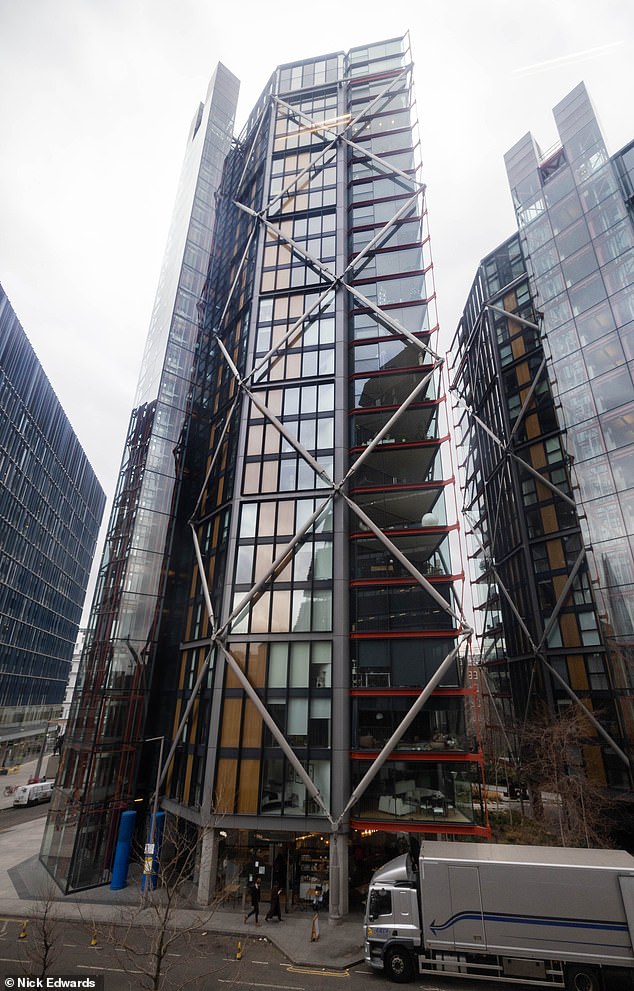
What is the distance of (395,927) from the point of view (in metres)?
16.8

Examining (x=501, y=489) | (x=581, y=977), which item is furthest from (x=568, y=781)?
(x=501, y=489)

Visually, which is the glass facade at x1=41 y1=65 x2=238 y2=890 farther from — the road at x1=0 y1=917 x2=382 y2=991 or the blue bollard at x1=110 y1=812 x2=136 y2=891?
the road at x1=0 y1=917 x2=382 y2=991

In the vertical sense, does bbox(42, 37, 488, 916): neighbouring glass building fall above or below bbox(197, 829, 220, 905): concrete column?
above

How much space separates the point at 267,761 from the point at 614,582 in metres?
24.3

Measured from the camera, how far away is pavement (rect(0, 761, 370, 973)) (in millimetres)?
19047

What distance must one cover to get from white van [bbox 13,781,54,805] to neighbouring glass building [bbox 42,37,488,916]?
80.3ft

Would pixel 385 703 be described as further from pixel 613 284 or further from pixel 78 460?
pixel 78 460

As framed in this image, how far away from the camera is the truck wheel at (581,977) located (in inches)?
584

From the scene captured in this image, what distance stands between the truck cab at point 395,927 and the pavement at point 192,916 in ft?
6.58

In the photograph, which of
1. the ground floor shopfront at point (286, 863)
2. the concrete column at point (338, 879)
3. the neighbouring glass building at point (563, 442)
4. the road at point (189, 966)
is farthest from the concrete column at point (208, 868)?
the neighbouring glass building at point (563, 442)

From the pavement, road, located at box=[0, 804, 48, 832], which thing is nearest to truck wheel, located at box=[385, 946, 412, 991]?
the pavement

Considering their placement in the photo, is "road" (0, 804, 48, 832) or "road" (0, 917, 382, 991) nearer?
"road" (0, 917, 382, 991)

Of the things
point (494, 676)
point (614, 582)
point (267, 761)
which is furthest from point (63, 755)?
point (494, 676)

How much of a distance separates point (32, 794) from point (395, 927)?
46.0m
